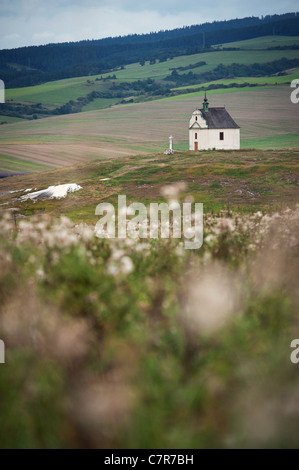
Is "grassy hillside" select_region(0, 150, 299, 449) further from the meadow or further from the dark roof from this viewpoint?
the dark roof

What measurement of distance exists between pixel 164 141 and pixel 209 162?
2795 inches

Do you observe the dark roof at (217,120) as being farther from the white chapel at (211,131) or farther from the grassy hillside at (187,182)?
the grassy hillside at (187,182)

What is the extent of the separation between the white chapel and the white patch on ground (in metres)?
30.9

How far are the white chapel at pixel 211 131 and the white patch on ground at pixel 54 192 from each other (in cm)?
3087

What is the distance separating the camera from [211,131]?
6812 cm

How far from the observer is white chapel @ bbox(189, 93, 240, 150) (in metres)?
67.5

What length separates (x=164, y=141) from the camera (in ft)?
372

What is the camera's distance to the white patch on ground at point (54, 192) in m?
38.7

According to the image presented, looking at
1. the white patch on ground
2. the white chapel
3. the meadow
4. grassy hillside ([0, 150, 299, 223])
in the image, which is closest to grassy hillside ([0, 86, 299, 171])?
the white chapel

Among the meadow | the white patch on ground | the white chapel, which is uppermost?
the white chapel

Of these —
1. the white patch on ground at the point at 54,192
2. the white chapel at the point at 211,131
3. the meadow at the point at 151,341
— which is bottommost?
the white patch on ground at the point at 54,192

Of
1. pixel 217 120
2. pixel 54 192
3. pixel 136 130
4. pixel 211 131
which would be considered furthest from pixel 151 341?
pixel 136 130

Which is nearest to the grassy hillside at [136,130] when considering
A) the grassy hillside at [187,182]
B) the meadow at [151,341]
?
the grassy hillside at [187,182]

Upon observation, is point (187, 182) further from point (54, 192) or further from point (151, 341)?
point (151, 341)
